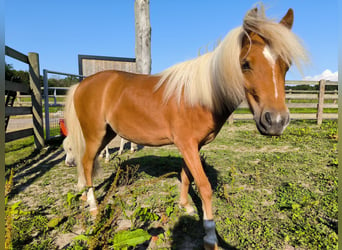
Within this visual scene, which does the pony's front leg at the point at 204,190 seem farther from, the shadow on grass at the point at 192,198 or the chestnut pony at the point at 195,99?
the shadow on grass at the point at 192,198

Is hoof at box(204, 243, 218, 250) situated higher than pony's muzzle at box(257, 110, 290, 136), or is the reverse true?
pony's muzzle at box(257, 110, 290, 136)

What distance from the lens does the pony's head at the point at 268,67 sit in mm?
1390

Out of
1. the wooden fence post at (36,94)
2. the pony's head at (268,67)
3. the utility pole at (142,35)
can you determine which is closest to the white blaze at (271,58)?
the pony's head at (268,67)

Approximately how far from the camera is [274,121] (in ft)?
4.48

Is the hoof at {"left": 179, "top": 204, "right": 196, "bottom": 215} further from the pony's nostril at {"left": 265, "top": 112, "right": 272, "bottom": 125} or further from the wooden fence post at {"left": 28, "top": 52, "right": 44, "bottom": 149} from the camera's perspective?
the wooden fence post at {"left": 28, "top": 52, "right": 44, "bottom": 149}

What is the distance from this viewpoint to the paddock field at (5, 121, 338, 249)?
1870 millimetres

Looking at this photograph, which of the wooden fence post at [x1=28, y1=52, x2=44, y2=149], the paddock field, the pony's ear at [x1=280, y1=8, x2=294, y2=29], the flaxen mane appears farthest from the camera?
the wooden fence post at [x1=28, y1=52, x2=44, y2=149]

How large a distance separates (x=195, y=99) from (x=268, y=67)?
742mm

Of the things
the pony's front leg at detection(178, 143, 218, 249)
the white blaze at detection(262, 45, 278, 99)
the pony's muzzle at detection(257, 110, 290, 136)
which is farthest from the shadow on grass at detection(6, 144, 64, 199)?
the white blaze at detection(262, 45, 278, 99)

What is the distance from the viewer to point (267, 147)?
5523mm

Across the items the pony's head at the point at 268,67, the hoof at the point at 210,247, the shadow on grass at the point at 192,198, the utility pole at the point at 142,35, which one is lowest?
the shadow on grass at the point at 192,198

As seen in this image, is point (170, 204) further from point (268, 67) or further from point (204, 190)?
point (268, 67)

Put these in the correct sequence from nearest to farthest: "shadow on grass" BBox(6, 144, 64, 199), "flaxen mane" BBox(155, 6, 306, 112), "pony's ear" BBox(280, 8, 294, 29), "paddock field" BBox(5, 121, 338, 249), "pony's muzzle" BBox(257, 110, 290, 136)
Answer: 1. "pony's muzzle" BBox(257, 110, 290, 136)
2. "flaxen mane" BBox(155, 6, 306, 112)
3. "pony's ear" BBox(280, 8, 294, 29)
4. "paddock field" BBox(5, 121, 338, 249)
5. "shadow on grass" BBox(6, 144, 64, 199)

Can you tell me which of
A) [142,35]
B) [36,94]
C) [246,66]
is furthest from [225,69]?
[36,94]
